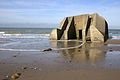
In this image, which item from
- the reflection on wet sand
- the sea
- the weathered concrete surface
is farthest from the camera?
the weathered concrete surface

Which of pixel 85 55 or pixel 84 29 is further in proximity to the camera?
pixel 84 29

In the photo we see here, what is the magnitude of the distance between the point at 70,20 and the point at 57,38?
273cm

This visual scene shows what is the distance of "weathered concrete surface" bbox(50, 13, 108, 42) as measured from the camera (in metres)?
10.9

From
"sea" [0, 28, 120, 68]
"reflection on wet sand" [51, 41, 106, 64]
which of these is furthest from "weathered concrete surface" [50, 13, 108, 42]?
"reflection on wet sand" [51, 41, 106, 64]

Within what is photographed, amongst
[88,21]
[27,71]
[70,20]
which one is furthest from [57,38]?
[27,71]

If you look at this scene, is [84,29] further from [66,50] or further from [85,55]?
[85,55]

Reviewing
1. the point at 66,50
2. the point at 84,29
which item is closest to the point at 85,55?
the point at 66,50

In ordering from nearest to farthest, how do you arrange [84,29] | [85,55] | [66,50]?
[85,55]
[66,50]
[84,29]

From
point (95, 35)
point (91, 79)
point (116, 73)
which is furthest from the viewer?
point (95, 35)

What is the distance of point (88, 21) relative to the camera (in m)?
12.4

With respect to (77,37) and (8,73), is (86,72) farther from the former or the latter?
(77,37)

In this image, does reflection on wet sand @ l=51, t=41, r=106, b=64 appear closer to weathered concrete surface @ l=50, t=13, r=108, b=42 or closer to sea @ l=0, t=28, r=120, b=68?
sea @ l=0, t=28, r=120, b=68

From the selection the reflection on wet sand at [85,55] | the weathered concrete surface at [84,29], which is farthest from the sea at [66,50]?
the weathered concrete surface at [84,29]

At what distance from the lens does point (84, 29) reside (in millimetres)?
11719
